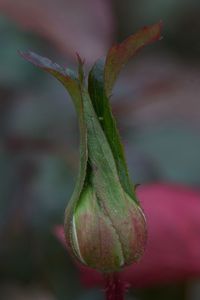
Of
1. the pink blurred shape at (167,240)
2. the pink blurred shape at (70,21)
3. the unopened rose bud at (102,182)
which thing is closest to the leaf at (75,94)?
the unopened rose bud at (102,182)

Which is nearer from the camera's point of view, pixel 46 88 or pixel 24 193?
pixel 24 193

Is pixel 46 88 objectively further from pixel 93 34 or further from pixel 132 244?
pixel 132 244

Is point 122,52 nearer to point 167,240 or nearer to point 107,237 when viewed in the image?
point 107,237

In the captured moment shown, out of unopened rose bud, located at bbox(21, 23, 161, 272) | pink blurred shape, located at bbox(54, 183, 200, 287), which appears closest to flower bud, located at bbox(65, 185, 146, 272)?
unopened rose bud, located at bbox(21, 23, 161, 272)

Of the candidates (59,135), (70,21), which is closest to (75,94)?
(70,21)

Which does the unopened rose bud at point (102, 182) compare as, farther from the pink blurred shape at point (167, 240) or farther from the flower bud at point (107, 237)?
the pink blurred shape at point (167, 240)

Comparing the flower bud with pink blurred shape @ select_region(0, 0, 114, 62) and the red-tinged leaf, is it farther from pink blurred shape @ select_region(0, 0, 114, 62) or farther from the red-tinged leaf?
pink blurred shape @ select_region(0, 0, 114, 62)

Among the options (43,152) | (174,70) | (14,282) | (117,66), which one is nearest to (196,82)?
(174,70)
